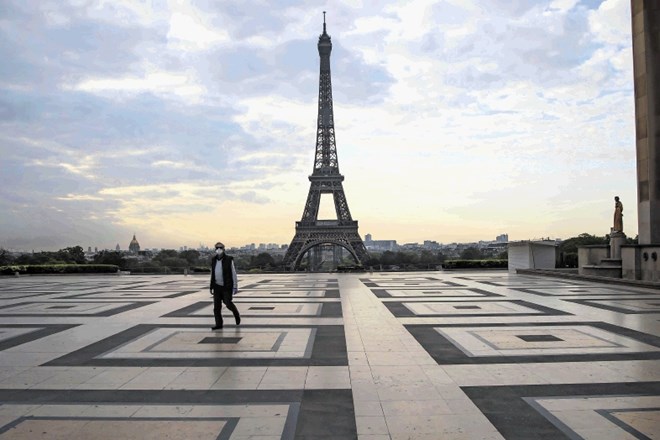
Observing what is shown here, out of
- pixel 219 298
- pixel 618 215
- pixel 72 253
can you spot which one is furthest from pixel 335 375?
pixel 72 253

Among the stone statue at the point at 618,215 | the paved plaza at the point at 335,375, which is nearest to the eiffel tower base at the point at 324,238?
the stone statue at the point at 618,215

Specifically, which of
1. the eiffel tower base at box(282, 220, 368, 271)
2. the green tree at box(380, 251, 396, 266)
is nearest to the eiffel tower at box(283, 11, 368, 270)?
the eiffel tower base at box(282, 220, 368, 271)

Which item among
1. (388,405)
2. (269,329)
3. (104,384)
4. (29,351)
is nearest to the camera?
(388,405)

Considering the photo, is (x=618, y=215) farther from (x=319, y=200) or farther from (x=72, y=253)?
(x=72, y=253)

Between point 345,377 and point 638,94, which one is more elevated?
point 638,94

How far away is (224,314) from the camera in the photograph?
11.5m

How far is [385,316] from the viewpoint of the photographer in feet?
36.3

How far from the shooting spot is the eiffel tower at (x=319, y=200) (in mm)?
65250

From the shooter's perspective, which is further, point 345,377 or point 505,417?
point 345,377

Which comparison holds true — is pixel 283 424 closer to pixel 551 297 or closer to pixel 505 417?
pixel 505 417

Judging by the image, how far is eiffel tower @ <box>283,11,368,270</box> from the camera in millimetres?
65250

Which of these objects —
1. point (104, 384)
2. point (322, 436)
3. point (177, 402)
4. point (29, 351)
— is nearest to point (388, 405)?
point (322, 436)

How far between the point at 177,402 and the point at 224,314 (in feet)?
21.4

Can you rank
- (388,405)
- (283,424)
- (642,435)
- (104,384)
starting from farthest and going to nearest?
(104,384) → (388,405) → (283,424) → (642,435)
